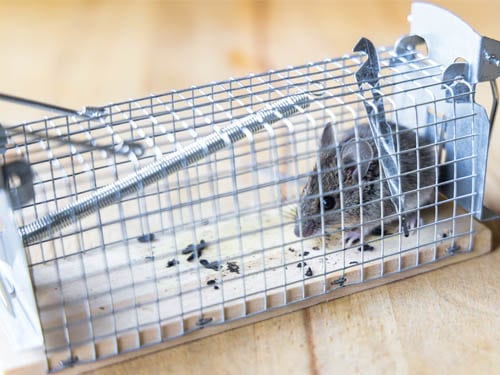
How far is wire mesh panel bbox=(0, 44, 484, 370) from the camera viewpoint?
59.2 inches

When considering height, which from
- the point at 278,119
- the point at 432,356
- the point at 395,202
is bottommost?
the point at 432,356

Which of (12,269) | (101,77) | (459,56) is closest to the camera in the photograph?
(12,269)

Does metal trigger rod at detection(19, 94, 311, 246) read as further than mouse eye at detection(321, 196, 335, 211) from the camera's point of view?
No

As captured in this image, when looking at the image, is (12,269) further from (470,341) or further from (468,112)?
(468,112)

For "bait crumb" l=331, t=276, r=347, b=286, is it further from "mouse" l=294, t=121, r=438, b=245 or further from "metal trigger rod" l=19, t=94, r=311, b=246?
"metal trigger rod" l=19, t=94, r=311, b=246

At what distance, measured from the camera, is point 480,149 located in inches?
67.7

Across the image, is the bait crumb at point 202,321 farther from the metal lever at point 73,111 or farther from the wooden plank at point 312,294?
the metal lever at point 73,111

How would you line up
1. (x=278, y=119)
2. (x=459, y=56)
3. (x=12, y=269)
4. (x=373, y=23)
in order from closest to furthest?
1. (x=12, y=269)
2. (x=278, y=119)
3. (x=459, y=56)
4. (x=373, y=23)

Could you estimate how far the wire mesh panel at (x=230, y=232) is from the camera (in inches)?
59.2

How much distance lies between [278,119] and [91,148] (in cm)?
38

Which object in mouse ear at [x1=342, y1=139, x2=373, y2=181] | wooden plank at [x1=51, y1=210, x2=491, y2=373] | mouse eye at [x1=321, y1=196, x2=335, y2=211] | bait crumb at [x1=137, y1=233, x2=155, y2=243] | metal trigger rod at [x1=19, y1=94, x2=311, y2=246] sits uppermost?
metal trigger rod at [x1=19, y1=94, x2=311, y2=246]

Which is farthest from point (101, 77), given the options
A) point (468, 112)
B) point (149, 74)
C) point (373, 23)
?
point (468, 112)

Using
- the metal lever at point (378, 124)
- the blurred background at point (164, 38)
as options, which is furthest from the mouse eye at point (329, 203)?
the blurred background at point (164, 38)

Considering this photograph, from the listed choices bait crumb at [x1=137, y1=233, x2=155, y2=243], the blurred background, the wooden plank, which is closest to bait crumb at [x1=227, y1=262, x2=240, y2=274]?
the wooden plank
